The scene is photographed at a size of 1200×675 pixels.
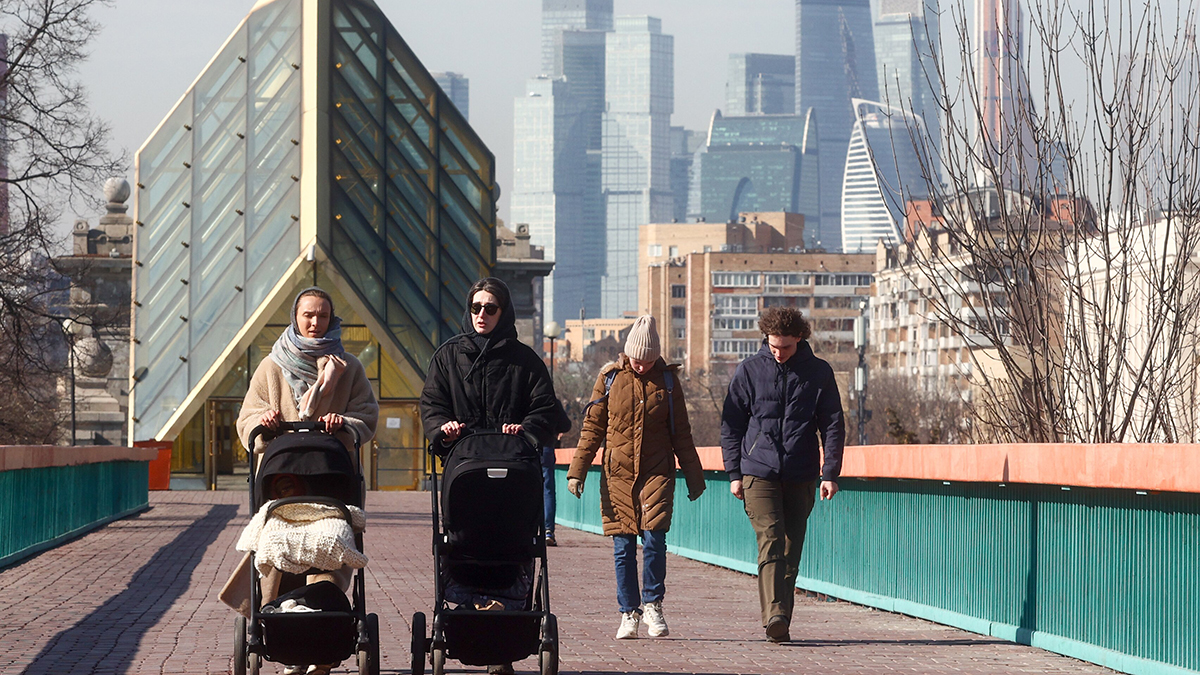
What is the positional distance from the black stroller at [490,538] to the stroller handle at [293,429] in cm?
61

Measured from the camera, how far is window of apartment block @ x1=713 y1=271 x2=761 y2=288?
647 feet

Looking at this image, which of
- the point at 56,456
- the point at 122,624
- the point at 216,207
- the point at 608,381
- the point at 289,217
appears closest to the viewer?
the point at 608,381

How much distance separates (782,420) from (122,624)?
4.07m

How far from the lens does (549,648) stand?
23.6 feet

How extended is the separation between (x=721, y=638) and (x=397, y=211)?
3796 centimetres

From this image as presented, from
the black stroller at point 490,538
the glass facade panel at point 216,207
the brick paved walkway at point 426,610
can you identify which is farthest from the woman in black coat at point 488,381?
the glass facade panel at point 216,207

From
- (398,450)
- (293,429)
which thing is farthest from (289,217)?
(293,429)

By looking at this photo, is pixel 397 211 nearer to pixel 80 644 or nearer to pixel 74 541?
pixel 74 541

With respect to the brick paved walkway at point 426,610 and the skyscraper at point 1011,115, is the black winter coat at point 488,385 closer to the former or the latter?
the brick paved walkway at point 426,610

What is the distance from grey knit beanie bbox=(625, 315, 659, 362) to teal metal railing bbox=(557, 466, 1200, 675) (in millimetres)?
2139

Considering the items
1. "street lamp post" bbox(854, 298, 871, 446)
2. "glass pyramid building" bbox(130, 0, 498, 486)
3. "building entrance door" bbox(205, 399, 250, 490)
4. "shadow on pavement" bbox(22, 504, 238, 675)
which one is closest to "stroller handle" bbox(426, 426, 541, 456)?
"shadow on pavement" bbox(22, 504, 238, 675)

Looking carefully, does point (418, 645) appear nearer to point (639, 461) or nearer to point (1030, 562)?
point (639, 461)

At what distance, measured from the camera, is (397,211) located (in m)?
47.2

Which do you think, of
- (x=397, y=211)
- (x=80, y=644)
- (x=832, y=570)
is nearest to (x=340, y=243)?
(x=397, y=211)
